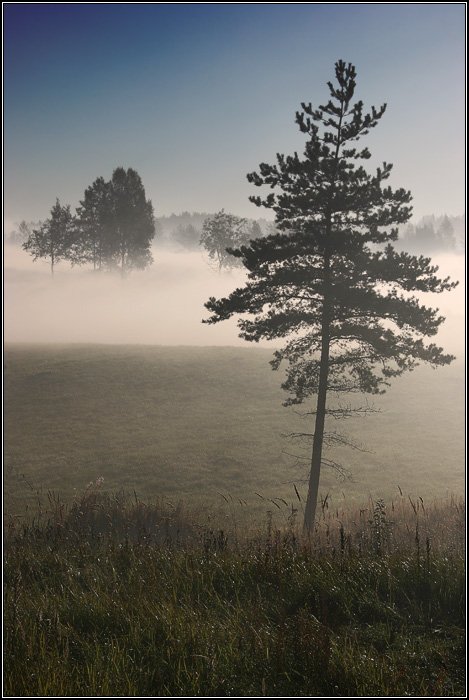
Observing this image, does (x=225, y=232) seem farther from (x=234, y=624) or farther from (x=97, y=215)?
(x=234, y=624)

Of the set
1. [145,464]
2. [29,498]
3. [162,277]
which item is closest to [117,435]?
[145,464]

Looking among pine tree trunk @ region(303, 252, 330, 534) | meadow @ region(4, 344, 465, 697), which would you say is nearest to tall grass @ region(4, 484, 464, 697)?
meadow @ region(4, 344, 465, 697)

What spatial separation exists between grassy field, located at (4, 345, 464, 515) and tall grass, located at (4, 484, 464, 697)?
33.6ft

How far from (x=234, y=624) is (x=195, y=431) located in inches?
933

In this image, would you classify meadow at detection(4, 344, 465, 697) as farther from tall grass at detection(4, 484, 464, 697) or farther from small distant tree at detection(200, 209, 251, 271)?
small distant tree at detection(200, 209, 251, 271)

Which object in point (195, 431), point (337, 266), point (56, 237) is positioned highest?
point (56, 237)

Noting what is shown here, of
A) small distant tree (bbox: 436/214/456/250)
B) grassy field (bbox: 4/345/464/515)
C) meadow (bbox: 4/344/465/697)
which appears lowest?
grassy field (bbox: 4/345/464/515)

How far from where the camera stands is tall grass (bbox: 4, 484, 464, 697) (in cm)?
402

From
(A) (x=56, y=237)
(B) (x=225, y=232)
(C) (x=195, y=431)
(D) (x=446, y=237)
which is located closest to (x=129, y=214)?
(A) (x=56, y=237)

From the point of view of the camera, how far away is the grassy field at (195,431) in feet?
72.9

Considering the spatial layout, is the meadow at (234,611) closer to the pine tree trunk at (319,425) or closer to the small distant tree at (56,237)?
the pine tree trunk at (319,425)

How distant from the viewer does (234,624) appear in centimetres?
476

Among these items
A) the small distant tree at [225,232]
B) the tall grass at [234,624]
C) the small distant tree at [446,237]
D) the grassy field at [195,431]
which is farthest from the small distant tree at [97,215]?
the small distant tree at [446,237]

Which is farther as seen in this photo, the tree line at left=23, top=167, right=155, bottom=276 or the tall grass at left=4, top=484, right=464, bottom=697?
the tree line at left=23, top=167, right=155, bottom=276
